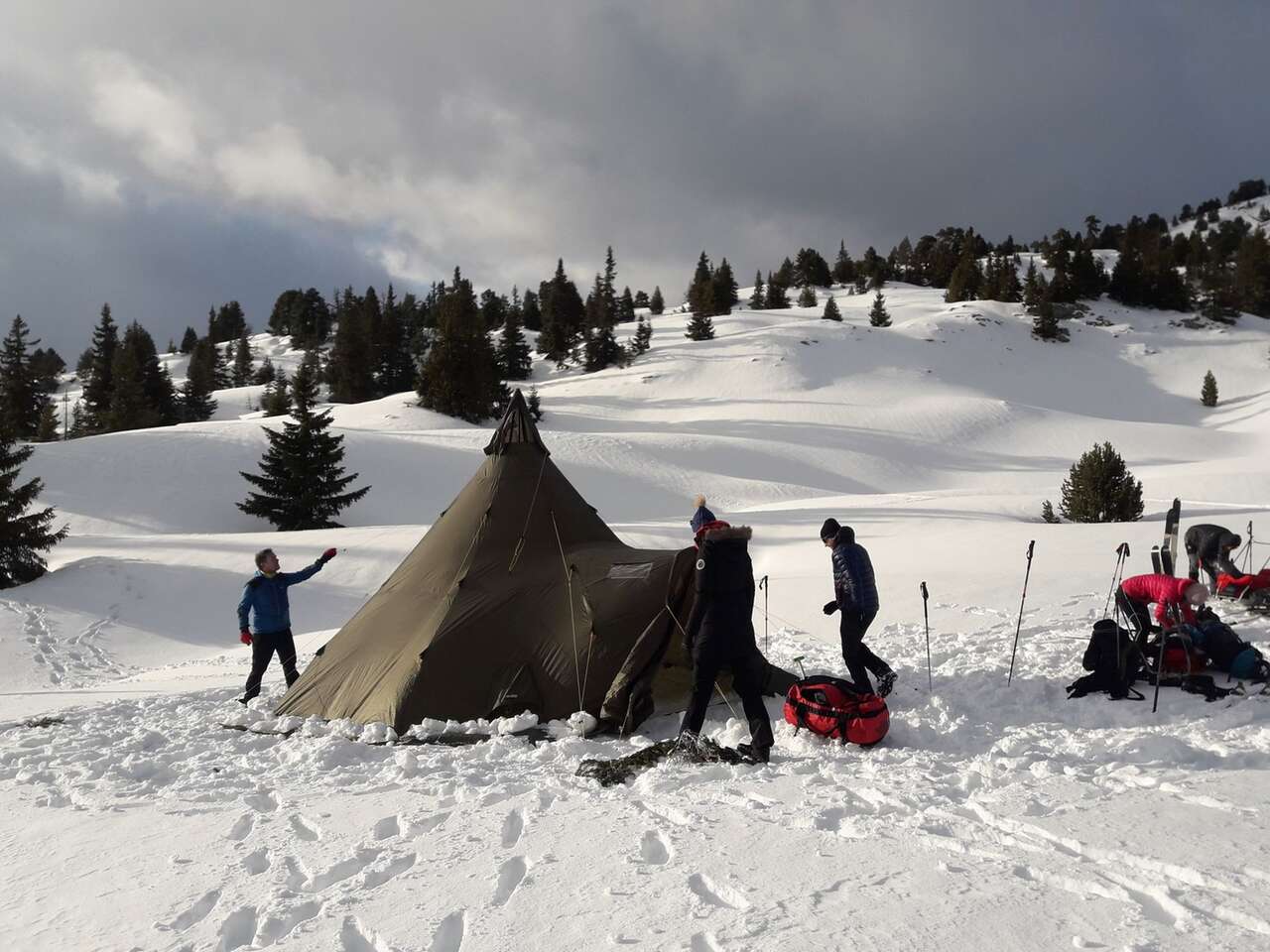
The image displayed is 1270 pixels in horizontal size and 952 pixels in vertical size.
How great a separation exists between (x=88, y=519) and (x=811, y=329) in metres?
48.9

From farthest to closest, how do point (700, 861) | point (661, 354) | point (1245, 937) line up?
point (661, 354)
point (700, 861)
point (1245, 937)

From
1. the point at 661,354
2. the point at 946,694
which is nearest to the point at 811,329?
the point at 661,354

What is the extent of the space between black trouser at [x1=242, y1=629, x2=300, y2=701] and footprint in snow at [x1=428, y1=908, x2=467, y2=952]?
220 inches

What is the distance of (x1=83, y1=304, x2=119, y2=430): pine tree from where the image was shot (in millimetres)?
49031

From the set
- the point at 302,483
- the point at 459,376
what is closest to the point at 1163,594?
the point at 302,483

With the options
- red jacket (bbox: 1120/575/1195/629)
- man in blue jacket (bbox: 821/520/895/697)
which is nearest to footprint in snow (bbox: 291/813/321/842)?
man in blue jacket (bbox: 821/520/895/697)

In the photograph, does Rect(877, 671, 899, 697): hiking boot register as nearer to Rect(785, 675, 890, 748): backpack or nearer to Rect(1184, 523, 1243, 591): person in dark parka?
Rect(785, 675, 890, 748): backpack

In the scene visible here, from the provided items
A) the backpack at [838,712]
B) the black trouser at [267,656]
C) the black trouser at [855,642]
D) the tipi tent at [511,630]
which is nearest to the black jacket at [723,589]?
the backpack at [838,712]

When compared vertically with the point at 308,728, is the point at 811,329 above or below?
above

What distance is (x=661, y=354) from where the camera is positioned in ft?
186

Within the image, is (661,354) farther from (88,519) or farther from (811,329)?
(88,519)

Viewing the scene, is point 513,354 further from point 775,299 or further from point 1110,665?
point 1110,665

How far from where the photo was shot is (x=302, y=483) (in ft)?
85.2

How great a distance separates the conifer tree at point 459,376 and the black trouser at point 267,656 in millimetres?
34529
